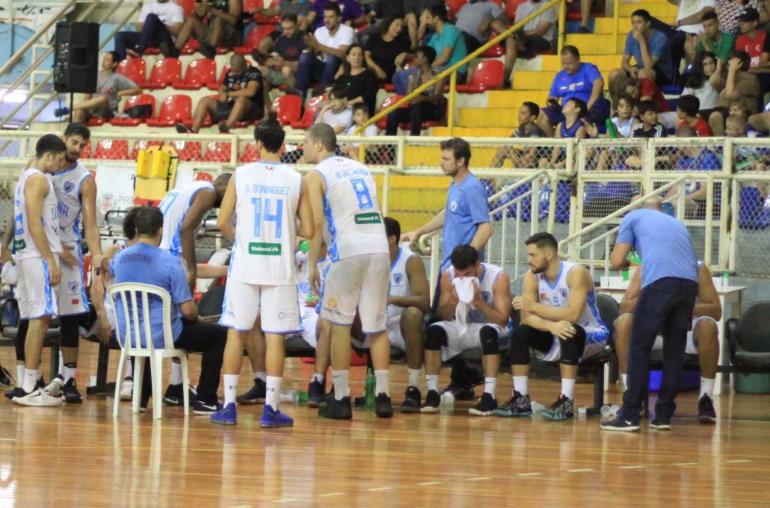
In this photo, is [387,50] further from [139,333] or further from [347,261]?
[139,333]

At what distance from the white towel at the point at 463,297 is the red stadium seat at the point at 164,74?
11.1 metres

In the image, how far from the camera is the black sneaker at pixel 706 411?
10.1 meters

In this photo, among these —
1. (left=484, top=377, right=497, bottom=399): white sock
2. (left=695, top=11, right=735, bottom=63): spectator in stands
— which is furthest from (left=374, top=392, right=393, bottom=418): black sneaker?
(left=695, top=11, right=735, bottom=63): spectator in stands

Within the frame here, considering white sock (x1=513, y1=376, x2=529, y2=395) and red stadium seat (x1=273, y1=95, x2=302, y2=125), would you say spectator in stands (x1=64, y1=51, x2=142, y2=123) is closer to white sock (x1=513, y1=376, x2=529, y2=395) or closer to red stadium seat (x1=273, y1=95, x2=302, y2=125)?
red stadium seat (x1=273, y1=95, x2=302, y2=125)

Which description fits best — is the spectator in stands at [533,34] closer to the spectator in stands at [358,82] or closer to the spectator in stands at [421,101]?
the spectator in stands at [421,101]

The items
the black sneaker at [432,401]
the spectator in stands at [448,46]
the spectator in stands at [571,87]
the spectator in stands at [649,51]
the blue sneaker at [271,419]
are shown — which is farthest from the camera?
the spectator in stands at [448,46]

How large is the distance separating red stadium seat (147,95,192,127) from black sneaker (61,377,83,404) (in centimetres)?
1015

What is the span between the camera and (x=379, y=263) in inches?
375

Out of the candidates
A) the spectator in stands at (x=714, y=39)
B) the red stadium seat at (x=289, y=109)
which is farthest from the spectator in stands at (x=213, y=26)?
the spectator in stands at (x=714, y=39)

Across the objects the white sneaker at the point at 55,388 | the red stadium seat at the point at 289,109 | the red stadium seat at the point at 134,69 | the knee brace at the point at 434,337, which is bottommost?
the white sneaker at the point at 55,388

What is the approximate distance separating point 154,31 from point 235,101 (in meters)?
2.57

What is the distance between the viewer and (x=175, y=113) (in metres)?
20.1

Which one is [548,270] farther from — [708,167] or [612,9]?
[612,9]

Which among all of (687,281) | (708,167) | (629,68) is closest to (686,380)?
(708,167)
